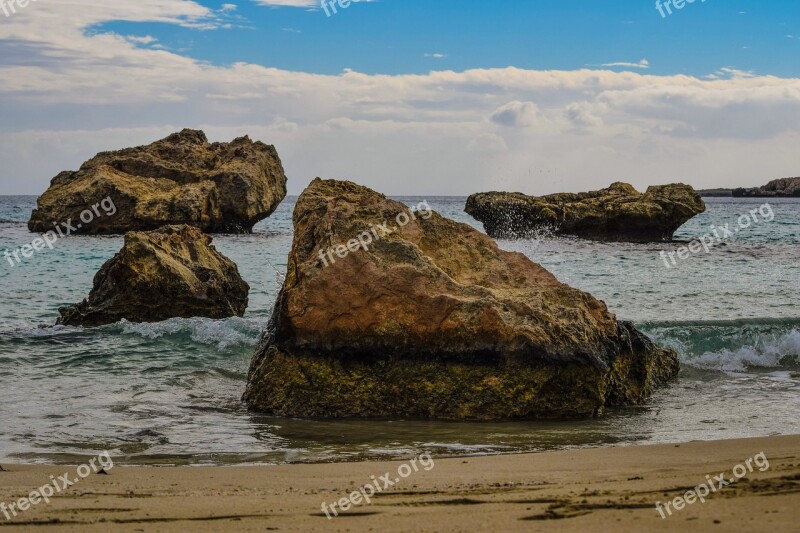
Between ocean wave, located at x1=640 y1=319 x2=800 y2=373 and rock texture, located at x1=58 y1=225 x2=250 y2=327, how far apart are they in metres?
6.46

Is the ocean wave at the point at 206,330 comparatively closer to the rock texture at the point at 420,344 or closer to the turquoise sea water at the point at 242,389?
the turquoise sea water at the point at 242,389

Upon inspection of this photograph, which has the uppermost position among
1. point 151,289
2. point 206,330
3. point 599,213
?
point 599,213

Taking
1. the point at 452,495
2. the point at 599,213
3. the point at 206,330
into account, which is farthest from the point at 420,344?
the point at 599,213

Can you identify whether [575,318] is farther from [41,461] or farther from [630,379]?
[41,461]

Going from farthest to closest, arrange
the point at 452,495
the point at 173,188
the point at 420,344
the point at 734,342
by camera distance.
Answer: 1. the point at 173,188
2. the point at 734,342
3. the point at 420,344
4. the point at 452,495

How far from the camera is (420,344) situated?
757 centimetres

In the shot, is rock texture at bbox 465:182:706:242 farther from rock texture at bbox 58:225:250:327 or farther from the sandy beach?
the sandy beach

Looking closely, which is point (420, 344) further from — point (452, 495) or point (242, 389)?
point (452, 495)

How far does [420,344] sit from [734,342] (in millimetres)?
5863

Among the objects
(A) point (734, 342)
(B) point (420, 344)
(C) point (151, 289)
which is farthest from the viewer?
(C) point (151, 289)

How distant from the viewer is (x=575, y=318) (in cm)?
768

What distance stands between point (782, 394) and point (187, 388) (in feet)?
19.2

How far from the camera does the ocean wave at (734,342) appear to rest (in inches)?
421

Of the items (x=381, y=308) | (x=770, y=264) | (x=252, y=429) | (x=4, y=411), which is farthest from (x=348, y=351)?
(x=770, y=264)
